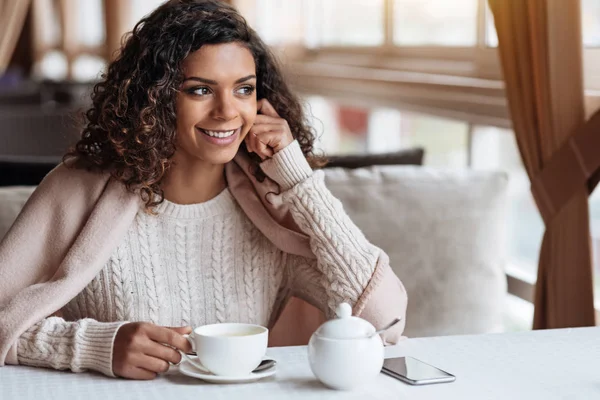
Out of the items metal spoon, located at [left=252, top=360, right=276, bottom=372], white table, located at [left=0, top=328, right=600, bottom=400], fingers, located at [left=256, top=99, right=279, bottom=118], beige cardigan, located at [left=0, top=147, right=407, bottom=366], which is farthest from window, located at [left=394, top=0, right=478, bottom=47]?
metal spoon, located at [left=252, top=360, right=276, bottom=372]

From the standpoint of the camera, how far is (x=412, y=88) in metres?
3.32

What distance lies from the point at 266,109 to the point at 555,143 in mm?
679

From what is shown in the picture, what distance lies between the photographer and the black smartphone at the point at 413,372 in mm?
1332

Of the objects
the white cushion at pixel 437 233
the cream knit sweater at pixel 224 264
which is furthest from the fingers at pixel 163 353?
the white cushion at pixel 437 233

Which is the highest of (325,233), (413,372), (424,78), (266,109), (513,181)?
(266,109)

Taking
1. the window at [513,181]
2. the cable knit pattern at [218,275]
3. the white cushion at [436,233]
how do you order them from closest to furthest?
the cable knit pattern at [218,275]
the white cushion at [436,233]
the window at [513,181]

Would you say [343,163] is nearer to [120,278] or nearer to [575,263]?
[575,263]

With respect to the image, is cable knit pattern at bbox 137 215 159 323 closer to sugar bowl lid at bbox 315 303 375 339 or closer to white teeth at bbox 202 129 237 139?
white teeth at bbox 202 129 237 139

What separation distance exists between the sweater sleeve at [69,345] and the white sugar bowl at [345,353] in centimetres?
33

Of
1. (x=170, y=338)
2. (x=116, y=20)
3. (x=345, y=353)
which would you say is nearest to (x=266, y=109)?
(x=170, y=338)

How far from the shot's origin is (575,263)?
2109 mm

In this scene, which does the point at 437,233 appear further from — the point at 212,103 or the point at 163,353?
the point at 163,353

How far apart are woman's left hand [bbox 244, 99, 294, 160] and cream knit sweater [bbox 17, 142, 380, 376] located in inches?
0.9

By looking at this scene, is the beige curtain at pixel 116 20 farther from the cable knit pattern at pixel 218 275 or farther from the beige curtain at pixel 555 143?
the cable knit pattern at pixel 218 275
